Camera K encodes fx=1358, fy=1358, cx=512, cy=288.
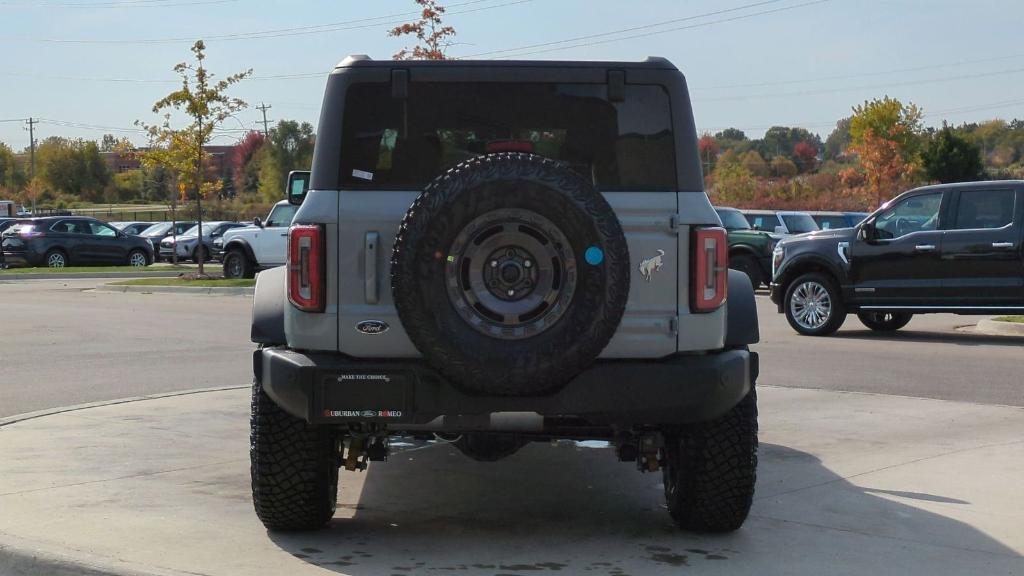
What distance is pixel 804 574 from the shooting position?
5.49 metres

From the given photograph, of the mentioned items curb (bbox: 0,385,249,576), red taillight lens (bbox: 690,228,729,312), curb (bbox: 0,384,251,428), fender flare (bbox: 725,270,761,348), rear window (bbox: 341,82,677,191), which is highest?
rear window (bbox: 341,82,677,191)

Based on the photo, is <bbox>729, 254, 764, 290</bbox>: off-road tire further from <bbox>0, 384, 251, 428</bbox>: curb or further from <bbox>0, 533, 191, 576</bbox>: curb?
<bbox>0, 533, 191, 576</bbox>: curb

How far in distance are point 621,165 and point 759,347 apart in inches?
389

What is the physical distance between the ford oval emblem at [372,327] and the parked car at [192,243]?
39143mm

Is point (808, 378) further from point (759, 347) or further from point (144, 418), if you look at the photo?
point (144, 418)

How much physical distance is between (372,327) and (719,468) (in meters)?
1.67

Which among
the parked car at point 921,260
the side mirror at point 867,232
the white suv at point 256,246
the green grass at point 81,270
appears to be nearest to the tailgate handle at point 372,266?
the parked car at point 921,260

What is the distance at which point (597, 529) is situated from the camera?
639 centimetres

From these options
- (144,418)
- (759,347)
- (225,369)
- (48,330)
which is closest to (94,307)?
(48,330)

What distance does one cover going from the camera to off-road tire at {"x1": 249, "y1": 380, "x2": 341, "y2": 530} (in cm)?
599

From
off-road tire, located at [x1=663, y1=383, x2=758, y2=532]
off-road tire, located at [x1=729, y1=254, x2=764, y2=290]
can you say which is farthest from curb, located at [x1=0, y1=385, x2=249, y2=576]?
off-road tire, located at [x1=729, y1=254, x2=764, y2=290]

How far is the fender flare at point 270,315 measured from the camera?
614 cm

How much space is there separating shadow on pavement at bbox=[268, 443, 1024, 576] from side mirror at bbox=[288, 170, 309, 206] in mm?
1598

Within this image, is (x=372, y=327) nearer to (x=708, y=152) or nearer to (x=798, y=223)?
(x=798, y=223)
